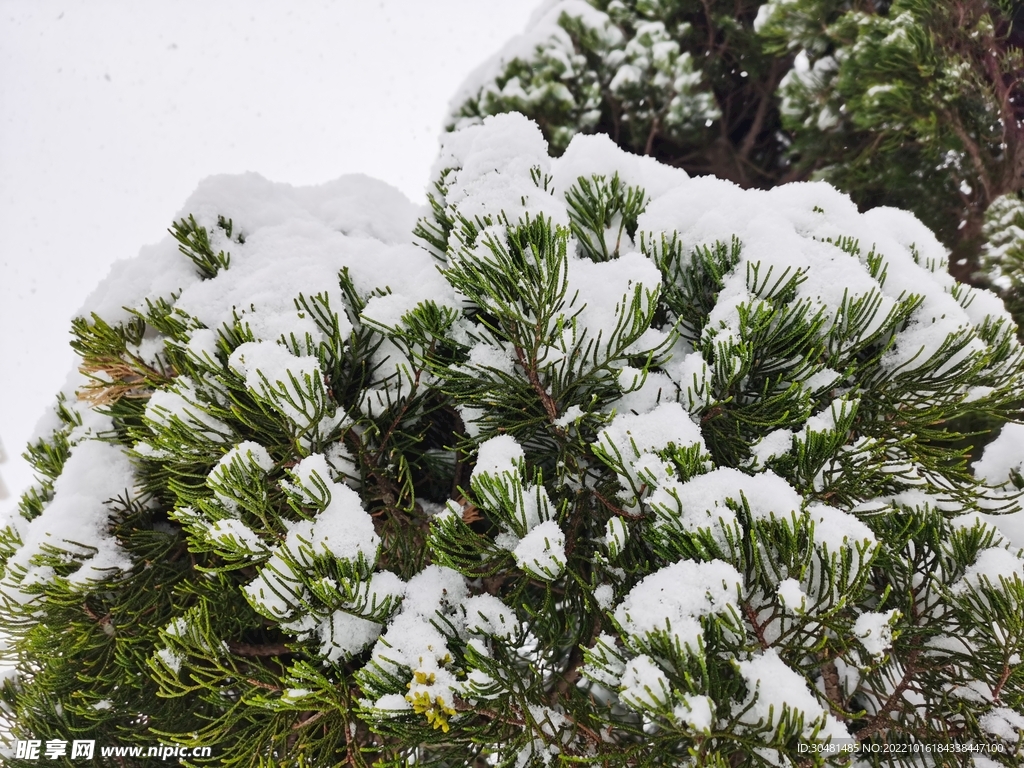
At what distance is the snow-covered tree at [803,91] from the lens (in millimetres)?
2631

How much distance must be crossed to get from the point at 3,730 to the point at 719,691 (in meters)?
2.42

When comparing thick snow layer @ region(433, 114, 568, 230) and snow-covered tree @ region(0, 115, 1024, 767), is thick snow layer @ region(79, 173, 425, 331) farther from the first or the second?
thick snow layer @ region(433, 114, 568, 230)

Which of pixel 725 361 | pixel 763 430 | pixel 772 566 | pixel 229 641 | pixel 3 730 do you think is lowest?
pixel 3 730

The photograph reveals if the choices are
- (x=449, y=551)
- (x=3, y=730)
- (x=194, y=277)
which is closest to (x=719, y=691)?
(x=449, y=551)

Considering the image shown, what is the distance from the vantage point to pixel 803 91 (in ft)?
10.7

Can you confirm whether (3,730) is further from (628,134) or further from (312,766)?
(628,134)

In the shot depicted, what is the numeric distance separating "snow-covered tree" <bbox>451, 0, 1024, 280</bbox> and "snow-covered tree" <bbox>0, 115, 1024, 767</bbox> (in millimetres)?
1675

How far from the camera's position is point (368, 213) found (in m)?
2.17

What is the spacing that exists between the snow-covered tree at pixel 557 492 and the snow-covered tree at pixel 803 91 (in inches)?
66.0

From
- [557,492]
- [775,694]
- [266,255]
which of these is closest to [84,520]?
[266,255]

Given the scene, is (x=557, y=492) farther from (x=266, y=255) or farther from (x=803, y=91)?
(x=803, y=91)

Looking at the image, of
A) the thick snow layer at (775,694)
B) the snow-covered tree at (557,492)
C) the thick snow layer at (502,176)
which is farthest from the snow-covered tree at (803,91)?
the thick snow layer at (775,694)

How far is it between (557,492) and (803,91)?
337cm

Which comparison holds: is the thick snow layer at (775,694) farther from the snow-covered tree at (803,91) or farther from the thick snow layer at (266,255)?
the snow-covered tree at (803,91)
